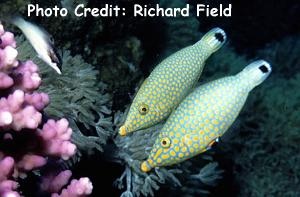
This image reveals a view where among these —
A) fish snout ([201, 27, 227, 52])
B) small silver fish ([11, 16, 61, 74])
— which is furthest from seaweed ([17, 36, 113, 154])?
fish snout ([201, 27, 227, 52])

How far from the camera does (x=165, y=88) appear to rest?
98.3 inches

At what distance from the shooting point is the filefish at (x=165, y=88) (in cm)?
246

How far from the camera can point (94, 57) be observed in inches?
165

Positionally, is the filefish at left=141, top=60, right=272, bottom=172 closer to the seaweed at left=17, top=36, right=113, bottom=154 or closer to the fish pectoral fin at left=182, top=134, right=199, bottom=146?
the fish pectoral fin at left=182, top=134, right=199, bottom=146

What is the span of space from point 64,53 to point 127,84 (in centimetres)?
80

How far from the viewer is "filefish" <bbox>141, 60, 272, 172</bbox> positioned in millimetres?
2338

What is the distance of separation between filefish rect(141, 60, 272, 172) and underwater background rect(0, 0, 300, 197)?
0.68 metres

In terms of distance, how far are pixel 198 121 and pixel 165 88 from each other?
0.31 meters

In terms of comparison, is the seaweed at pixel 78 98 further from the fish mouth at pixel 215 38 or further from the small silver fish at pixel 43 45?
the fish mouth at pixel 215 38

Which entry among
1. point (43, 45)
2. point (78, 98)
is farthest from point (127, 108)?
point (43, 45)

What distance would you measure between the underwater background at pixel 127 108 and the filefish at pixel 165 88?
657 millimetres

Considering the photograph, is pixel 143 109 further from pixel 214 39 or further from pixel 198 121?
pixel 214 39

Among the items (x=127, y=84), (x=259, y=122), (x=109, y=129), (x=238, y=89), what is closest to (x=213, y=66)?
(x=259, y=122)

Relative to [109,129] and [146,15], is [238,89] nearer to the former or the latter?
[109,129]
